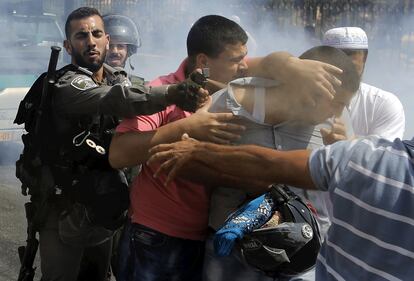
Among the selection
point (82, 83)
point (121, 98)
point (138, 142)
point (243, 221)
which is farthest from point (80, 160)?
point (243, 221)

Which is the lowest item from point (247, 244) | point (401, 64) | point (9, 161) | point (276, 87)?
point (9, 161)

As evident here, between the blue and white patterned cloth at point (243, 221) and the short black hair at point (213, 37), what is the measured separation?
68 centimetres

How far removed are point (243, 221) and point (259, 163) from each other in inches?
11.9

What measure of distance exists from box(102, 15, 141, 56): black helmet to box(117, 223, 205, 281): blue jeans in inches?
79.2

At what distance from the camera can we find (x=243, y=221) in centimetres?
219

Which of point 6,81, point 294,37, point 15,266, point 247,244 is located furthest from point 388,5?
point 247,244

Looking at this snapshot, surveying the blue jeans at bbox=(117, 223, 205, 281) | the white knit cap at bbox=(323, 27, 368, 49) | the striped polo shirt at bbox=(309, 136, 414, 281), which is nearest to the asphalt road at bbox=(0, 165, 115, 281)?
the blue jeans at bbox=(117, 223, 205, 281)

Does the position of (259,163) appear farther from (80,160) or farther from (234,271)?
(80,160)

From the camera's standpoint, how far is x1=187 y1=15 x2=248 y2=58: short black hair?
2.67 m

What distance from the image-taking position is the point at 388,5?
352 inches

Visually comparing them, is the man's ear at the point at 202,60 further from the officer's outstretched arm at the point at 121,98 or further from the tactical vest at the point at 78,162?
the tactical vest at the point at 78,162

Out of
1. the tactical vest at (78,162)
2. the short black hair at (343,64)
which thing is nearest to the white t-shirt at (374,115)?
the short black hair at (343,64)

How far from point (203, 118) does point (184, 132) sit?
0.26ft

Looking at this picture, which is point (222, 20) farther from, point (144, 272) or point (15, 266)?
point (15, 266)
